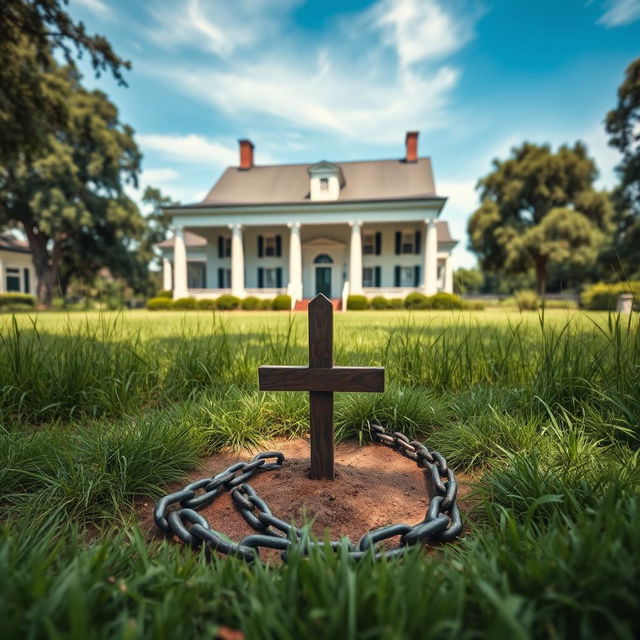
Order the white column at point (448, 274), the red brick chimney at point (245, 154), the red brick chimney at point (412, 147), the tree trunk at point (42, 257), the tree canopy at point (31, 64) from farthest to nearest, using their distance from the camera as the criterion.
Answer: the red brick chimney at point (245, 154), the white column at point (448, 274), the red brick chimney at point (412, 147), the tree trunk at point (42, 257), the tree canopy at point (31, 64)

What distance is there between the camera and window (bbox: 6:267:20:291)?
108ft

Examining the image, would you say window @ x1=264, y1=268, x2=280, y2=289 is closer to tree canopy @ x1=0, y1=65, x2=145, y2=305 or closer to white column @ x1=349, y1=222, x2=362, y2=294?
white column @ x1=349, y1=222, x2=362, y2=294

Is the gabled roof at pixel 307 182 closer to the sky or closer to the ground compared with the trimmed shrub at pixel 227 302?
closer to the sky

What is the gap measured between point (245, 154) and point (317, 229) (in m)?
9.73

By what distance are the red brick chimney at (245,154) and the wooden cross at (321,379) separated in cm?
3291

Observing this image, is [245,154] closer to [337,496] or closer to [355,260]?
[355,260]

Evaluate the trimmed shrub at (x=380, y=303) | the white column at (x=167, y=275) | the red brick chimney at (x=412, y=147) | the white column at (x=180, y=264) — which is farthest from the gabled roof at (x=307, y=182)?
the trimmed shrub at (x=380, y=303)

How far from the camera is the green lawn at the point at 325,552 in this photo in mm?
844

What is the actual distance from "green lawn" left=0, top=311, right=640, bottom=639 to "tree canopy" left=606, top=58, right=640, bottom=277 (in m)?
27.2

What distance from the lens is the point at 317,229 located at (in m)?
28.9

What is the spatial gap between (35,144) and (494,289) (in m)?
84.5

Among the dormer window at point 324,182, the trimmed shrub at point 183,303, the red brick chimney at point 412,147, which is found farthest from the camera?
the red brick chimney at point 412,147

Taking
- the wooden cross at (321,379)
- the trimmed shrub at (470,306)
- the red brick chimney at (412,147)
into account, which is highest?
the red brick chimney at (412,147)

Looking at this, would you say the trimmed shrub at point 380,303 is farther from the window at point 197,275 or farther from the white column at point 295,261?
the window at point 197,275
